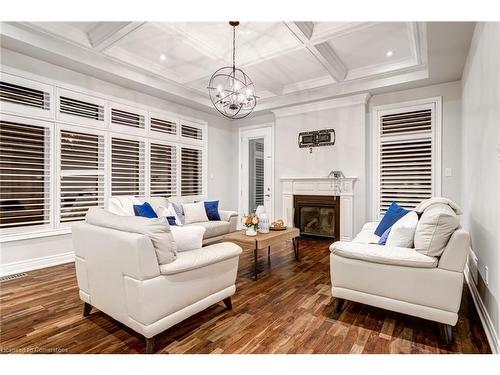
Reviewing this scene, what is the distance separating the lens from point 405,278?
2.05m

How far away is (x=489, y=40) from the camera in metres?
2.21

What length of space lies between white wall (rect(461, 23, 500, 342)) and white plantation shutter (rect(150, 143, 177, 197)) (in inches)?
188

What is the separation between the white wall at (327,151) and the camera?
509 cm

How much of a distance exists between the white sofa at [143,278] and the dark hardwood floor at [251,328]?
0.17 m

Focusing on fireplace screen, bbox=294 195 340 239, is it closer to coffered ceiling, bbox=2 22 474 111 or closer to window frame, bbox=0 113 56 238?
coffered ceiling, bbox=2 22 474 111

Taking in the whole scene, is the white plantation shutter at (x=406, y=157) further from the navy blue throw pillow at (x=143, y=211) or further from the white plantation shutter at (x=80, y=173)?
the white plantation shutter at (x=80, y=173)

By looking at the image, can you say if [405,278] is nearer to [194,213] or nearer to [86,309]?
[86,309]

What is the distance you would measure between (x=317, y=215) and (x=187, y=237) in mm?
3879

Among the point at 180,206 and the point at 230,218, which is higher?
the point at 180,206

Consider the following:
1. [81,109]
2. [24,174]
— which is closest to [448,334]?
[24,174]
